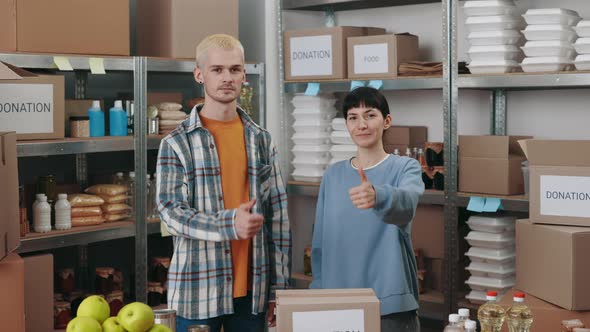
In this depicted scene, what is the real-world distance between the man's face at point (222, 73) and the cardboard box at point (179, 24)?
1439 mm

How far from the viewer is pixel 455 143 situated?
407cm

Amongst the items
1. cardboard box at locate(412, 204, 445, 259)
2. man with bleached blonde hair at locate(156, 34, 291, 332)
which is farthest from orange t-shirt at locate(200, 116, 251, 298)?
cardboard box at locate(412, 204, 445, 259)

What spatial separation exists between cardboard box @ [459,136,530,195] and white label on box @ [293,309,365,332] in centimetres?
216

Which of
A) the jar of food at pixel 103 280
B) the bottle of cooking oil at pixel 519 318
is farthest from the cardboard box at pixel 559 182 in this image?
the jar of food at pixel 103 280

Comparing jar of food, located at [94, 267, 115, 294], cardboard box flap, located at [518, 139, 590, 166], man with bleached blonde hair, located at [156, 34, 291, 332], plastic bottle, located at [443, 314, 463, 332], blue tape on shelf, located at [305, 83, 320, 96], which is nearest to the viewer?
plastic bottle, located at [443, 314, 463, 332]

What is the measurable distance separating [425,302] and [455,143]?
795mm

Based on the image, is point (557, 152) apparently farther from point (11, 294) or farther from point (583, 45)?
point (11, 294)

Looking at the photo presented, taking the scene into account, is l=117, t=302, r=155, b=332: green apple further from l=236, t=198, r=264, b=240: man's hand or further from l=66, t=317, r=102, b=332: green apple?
l=236, t=198, r=264, b=240: man's hand

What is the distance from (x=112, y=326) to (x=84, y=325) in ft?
0.22

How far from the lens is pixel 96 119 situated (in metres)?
3.96

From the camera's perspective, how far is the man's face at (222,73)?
2729 mm

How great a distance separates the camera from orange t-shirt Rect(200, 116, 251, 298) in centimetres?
277

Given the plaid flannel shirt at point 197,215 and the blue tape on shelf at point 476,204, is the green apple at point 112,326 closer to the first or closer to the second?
the plaid flannel shirt at point 197,215

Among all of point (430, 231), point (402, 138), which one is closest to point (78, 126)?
point (402, 138)
